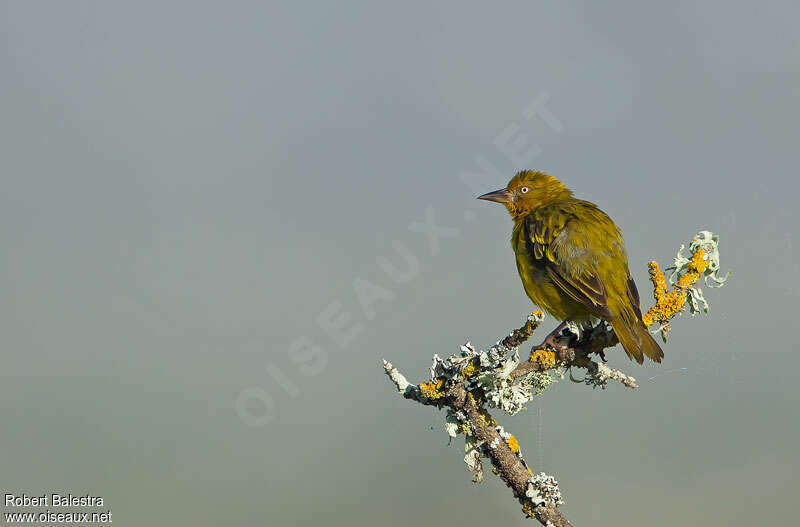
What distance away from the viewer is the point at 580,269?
7.74 m

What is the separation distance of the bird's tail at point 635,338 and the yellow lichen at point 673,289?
1.09ft

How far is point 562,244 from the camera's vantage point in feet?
26.2

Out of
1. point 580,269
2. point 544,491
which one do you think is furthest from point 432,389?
point 580,269

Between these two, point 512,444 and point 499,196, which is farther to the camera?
point 499,196

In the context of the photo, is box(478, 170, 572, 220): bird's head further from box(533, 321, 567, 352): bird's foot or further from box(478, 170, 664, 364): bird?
box(533, 321, 567, 352): bird's foot

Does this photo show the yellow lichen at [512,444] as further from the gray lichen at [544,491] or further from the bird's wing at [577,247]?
the bird's wing at [577,247]

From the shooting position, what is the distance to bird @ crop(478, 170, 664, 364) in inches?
272

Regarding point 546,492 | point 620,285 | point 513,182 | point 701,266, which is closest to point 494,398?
point 546,492

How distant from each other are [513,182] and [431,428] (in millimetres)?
5065

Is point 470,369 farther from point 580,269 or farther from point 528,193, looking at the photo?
point 528,193

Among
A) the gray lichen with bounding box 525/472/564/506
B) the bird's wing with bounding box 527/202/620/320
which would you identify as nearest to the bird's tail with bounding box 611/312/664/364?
the bird's wing with bounding box 527/202/620/320

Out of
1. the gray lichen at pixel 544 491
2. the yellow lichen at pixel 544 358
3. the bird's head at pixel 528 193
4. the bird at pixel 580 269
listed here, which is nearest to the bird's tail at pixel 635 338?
the bird at pixel 580 269

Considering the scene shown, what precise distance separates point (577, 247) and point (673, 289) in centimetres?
180

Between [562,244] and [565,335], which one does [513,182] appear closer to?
[562,244]
